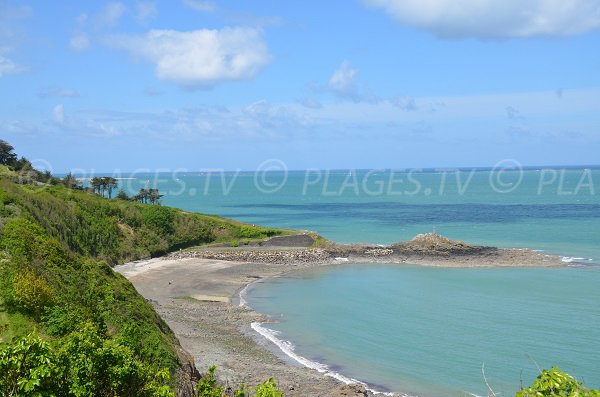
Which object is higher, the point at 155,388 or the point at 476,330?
the point at 155,388

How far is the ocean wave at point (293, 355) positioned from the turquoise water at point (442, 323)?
1.94 ft

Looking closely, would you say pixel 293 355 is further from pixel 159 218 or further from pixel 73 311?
pixel 159 218

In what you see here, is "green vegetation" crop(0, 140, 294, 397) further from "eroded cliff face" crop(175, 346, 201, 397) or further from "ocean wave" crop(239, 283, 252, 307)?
"ocean wave" crop(239, 283, 252, 307)

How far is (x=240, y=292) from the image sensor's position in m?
48.1

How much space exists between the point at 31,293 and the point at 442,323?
25.9 meters

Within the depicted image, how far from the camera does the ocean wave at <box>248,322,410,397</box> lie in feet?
89.2

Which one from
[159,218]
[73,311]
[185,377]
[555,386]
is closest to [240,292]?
[159,218]

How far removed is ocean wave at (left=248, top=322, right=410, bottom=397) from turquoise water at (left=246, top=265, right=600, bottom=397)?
59 centimetres

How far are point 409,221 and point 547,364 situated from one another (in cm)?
7319

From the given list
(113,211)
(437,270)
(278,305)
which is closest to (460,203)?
(437,270)

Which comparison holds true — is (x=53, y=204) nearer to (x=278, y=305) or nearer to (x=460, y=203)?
(x=278, y=305)

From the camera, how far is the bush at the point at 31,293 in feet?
65.7

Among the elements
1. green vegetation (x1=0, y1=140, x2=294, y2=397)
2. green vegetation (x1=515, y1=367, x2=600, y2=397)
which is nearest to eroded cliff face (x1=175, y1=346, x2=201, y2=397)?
green vegetation (x1=0, y1=140, x2=294, y2=397)

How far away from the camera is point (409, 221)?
335 feet
